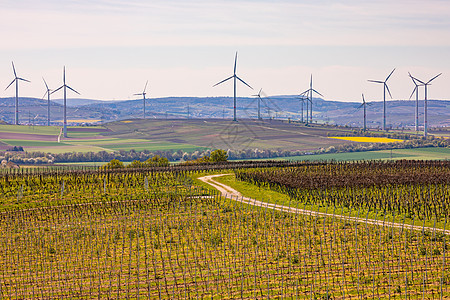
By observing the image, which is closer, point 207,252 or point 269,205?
point 207,252

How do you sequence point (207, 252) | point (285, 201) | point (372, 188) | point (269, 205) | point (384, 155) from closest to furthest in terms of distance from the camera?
point (207, 252) < point (269, 205) < point (285, 201) < point (372, 188) < point (384, 155)

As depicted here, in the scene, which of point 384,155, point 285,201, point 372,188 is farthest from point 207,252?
point 384,155

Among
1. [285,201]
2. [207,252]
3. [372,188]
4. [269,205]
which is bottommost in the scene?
[207,252]

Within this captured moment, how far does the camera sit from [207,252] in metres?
52.2

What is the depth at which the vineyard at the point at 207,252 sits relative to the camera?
139ft

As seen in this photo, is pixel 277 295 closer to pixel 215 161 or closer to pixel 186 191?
pixel 186 191

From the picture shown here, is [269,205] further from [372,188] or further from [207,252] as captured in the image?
[207,252]

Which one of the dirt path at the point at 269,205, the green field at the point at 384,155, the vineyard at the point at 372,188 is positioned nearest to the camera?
the dirt path at the point at 269,205

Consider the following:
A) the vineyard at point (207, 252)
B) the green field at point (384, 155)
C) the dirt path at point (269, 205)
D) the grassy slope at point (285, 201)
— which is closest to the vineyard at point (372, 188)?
the vineyard at point (207, 252)

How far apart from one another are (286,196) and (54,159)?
117099mm

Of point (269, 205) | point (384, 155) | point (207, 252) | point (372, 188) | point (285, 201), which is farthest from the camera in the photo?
point (384, 155)

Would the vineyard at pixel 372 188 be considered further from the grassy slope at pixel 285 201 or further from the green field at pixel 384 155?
the green field at pixel 384 155

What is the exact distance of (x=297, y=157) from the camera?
185750mm

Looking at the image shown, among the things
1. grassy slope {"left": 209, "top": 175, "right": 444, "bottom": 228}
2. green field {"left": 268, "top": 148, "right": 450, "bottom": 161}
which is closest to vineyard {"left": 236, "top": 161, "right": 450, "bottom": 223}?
grassy slope {"left": 209, "top": 175, "right": 444, "bottom": 228}
